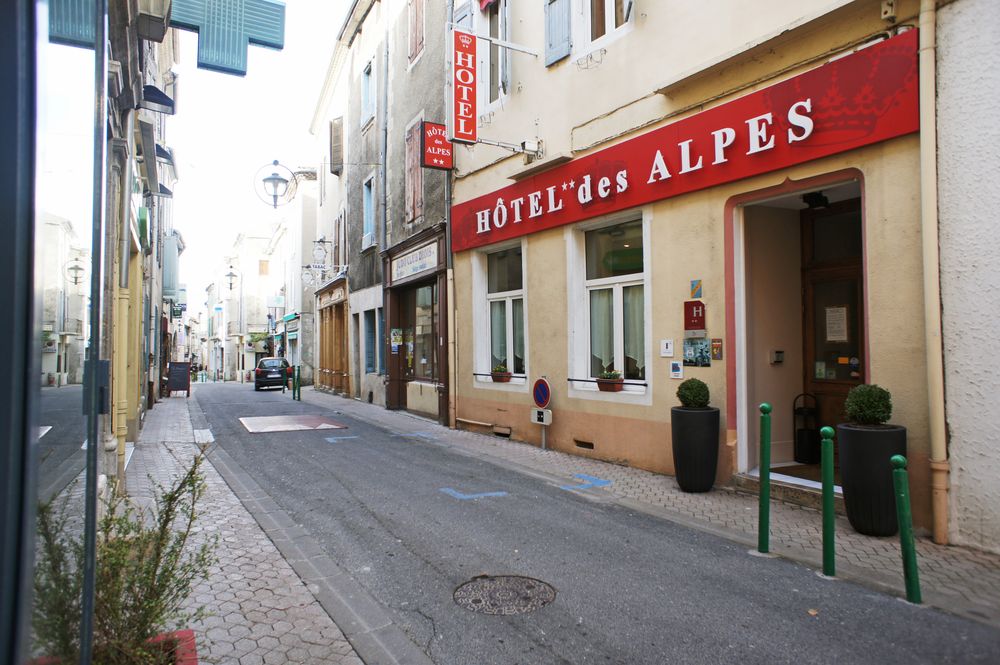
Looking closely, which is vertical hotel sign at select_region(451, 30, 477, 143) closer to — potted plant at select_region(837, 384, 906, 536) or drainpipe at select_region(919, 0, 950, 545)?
drainpipe at select_region(919, 0, 950, 545)

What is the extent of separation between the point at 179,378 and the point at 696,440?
21045 millimetres

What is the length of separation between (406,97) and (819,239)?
36.3ft

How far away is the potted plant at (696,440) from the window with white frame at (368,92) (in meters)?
15.0

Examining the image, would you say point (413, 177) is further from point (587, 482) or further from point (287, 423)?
point (587, 482)

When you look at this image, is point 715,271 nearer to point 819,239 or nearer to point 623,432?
point 819,239

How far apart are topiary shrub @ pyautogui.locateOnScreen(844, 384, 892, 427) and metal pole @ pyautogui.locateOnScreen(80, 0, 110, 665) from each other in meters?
5.35

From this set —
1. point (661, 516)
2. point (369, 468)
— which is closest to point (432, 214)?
point (369, 468)

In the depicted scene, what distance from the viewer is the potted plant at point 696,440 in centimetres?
673

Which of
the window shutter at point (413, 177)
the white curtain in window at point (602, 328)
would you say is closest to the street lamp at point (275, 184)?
the window shutter at point (413, 177)

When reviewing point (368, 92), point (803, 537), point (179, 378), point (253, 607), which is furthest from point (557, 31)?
point (179, 378)

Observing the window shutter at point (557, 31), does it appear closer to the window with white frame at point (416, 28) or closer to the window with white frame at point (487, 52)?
the window with white frame at point (487, 52)

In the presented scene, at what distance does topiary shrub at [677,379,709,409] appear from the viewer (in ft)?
22.6

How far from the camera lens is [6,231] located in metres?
1.00

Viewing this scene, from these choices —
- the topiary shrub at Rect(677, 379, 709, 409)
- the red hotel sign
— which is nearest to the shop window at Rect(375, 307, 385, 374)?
the red hotel sign
